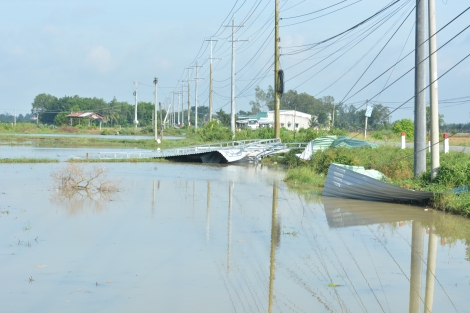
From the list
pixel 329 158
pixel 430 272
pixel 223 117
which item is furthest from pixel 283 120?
pixel 430 272

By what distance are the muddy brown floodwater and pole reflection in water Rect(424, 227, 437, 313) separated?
27mm

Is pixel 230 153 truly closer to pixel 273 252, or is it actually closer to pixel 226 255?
pixel 273 252

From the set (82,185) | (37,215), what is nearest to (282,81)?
(82,185)

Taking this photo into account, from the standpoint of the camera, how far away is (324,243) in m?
12.7

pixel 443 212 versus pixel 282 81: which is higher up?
pixel 282 81

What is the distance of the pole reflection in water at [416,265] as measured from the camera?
28.2 ft

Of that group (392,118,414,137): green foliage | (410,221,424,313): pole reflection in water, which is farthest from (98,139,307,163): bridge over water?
(392,118,414,137): green foliage

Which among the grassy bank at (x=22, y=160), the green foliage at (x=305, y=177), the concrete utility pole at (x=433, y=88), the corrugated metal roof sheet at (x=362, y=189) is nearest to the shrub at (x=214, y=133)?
the grassy bank at (x=22, y=160)

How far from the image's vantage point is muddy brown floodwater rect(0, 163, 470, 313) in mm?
8492

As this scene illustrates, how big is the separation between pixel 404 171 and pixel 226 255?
38.2 feet

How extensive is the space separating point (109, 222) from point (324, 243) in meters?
5.16

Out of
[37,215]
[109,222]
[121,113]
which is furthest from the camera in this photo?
[121,113]

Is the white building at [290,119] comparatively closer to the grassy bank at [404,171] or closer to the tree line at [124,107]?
the tree line at [124,107]

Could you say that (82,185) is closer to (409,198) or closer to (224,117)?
(409,198)
